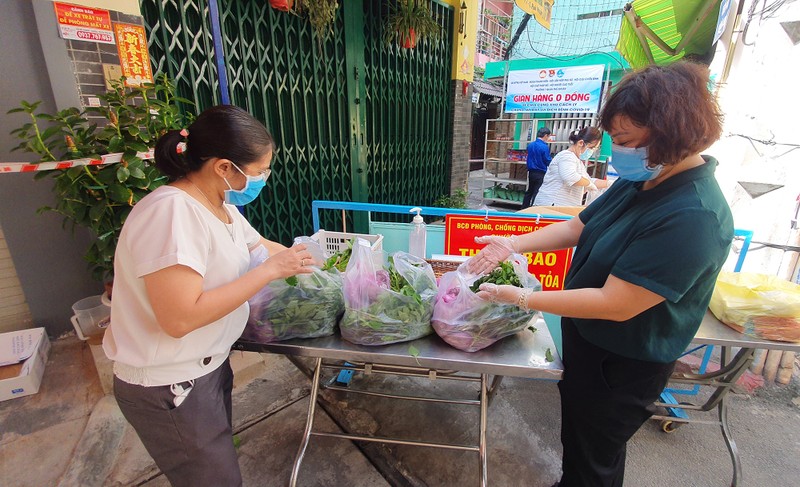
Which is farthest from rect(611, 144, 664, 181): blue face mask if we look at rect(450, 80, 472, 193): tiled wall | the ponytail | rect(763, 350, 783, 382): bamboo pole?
rect(450, 80, 472, 193): tiled wall

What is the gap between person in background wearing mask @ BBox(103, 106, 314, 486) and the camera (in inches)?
39.4

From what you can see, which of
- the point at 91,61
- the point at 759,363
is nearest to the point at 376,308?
the point at 91,61

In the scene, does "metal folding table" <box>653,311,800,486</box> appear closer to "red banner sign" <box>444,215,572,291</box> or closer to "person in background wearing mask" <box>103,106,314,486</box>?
"red banner sign" <box>444,215,572,291</box>

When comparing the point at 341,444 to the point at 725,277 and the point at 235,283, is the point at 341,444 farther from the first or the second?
the point at 725,277

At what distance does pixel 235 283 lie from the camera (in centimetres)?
111

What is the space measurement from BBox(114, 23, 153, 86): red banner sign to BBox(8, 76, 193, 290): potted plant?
1.20 ft

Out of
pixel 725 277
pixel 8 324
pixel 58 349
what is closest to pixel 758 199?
pixel 725 277

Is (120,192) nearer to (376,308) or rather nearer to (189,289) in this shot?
(189,289)

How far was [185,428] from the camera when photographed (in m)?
1.19

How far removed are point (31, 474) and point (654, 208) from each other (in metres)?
3.11

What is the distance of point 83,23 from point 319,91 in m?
2.16

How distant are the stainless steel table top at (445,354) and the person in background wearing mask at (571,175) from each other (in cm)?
296

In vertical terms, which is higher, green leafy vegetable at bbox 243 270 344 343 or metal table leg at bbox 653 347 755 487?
green leafy vegetable at bbox 243 270 344 343

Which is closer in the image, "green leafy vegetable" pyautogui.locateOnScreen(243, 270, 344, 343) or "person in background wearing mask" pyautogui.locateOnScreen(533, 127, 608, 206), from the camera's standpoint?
"green leafy vegetable" pyautogui.locateOnScreen(243, 270, 344, 343)
